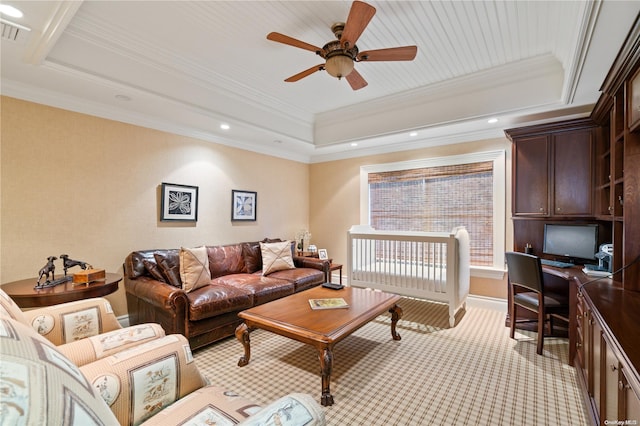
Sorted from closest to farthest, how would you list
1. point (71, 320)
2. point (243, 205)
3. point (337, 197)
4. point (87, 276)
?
1. point (71, 320)
2. point (87, 276)
3. point (243, 205)
4. point (337, 197)

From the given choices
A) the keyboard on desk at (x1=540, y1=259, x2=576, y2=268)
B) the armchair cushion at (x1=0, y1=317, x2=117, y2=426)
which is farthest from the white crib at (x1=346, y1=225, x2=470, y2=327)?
the armchair cushion at (x1=0, y1=317, x2=117, y2=426)

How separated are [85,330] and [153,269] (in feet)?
4.97

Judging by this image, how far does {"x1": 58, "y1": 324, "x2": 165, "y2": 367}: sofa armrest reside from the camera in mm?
→ 1355

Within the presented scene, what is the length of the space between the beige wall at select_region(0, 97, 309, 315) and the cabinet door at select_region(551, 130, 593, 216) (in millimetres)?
4116

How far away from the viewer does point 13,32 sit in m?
1.98

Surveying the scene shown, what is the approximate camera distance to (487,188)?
13.3ft

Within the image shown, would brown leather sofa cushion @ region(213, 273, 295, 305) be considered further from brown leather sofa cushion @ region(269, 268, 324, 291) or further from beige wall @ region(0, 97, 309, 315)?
beige wall @ region(0, 97, 309, 315)

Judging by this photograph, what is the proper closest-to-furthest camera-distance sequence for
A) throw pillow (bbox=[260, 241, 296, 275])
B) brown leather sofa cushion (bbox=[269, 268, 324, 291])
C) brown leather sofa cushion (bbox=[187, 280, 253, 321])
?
brown leather sofa cushion (bbox=[187, 280, 253, 321])
brown leather sofa cushion (bbox=[269, 268, 324, 291])
throw pillow (bbox=[260, 241, 296, 275])

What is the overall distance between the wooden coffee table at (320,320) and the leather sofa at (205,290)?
486 mm

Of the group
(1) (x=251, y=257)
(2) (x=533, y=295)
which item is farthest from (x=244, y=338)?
(2) (x=533, y=295)

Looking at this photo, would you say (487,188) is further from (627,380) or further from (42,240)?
(42,240)

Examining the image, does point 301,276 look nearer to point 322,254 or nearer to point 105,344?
point 322,254

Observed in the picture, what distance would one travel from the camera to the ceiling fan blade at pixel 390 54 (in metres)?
2.19

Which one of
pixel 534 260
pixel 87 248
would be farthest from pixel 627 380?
pixel 87 248
